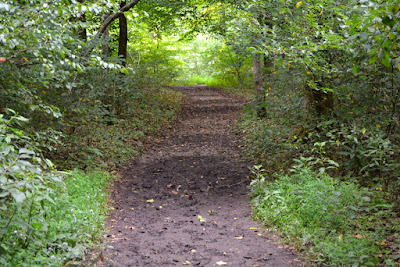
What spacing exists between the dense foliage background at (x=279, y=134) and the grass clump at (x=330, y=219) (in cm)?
2

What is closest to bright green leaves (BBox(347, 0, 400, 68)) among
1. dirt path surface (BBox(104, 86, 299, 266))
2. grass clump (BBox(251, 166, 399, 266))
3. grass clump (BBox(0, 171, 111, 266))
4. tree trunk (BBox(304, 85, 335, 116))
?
grass clump (BBox(251, 166, 399, 266))

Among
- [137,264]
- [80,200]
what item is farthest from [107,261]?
[80,200]

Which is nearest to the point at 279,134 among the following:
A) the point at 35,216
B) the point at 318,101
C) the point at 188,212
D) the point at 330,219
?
the point at 318,101

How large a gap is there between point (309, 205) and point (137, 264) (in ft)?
8.51

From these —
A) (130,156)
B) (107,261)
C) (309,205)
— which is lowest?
(130,156)

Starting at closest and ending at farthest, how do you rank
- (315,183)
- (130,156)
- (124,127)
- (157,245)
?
(157,245), (315,183), (130,156), (124,127)

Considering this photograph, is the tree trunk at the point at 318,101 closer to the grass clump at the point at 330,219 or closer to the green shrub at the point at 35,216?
the grass clump at the point at 330,219

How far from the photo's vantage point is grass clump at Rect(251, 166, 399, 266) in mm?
3928

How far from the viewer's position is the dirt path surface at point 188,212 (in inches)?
173

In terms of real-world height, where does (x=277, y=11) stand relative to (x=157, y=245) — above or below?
above

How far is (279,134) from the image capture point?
30.9 ft

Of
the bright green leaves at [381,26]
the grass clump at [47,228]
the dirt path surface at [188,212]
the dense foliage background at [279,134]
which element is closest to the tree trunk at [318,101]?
the dense foliage background at [279,134]

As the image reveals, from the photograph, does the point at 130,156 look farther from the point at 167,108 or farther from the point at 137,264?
the point at 167,108

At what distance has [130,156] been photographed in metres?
9.77
